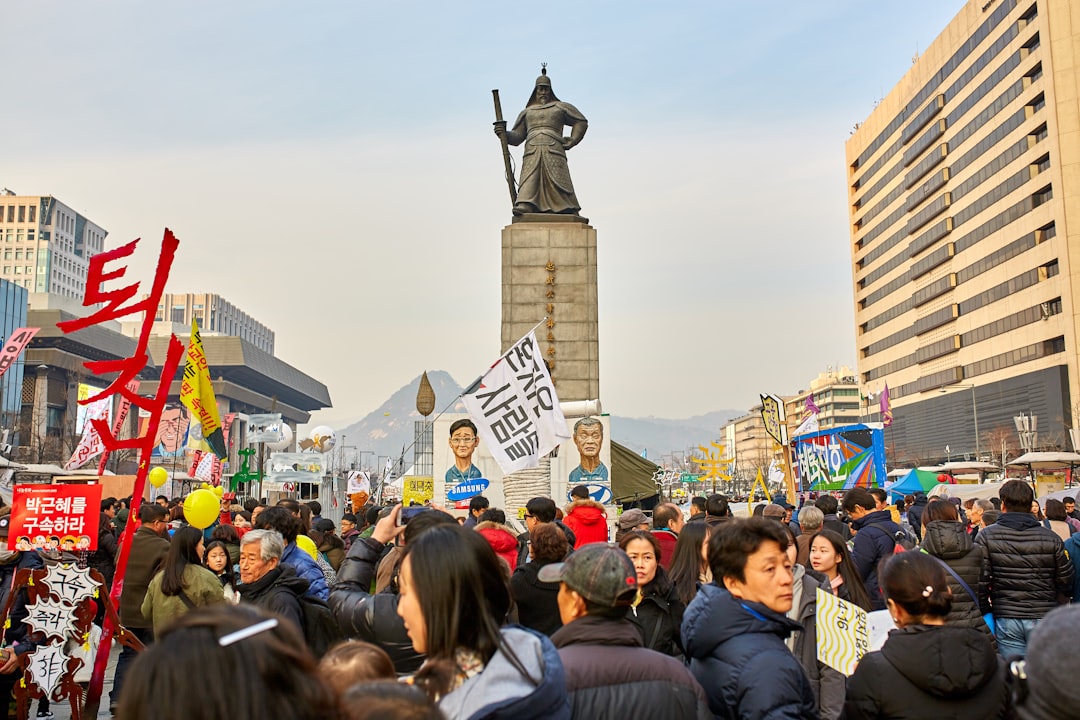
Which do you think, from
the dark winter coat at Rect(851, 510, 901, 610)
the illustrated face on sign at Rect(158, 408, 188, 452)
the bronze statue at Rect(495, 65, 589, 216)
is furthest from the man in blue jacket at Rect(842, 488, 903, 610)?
the illustrated face on sign at Rect(158, 408, 188, 452)

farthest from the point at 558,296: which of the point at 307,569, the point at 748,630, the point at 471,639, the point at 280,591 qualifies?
the point at 471,639

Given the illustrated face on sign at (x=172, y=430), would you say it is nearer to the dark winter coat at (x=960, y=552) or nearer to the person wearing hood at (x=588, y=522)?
the person wearing hood at (x=588, y=522)

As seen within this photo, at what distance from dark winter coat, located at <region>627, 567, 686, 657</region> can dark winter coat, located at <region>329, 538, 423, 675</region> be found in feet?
5.27

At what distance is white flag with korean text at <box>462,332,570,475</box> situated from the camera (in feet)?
37.0

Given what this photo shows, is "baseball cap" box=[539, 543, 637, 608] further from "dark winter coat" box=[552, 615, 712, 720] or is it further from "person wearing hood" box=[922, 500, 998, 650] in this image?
"person wearing hood" box=[922, 500, 998, 650]

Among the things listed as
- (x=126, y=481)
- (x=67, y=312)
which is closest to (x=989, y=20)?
(x=126, y=481)

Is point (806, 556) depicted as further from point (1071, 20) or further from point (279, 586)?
point (1071, 20)

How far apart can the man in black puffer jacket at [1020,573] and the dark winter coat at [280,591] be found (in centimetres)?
451

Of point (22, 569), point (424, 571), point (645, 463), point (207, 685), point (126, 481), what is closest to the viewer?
point (207, 685)

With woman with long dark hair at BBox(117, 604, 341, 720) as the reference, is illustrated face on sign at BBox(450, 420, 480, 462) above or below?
above

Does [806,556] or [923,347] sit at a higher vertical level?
[923,347]

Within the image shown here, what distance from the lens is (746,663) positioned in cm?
359

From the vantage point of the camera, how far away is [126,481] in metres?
29.6

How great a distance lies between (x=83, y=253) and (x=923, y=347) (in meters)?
108
